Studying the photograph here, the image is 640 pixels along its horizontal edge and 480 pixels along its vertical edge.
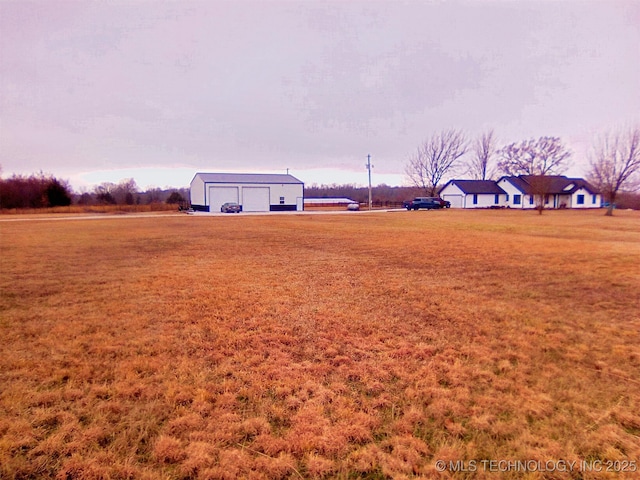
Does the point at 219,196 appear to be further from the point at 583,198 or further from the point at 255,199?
the point at 583,198

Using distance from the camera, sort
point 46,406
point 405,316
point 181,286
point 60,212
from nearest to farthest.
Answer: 1. point 46,406
2. point 405,316
3. point 181,286
4. point 60,212

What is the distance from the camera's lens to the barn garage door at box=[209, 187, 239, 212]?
4484cm

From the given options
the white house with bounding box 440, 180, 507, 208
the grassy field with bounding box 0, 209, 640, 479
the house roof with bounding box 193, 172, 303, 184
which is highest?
the house roof with bounding box 193, 172, 303, 184

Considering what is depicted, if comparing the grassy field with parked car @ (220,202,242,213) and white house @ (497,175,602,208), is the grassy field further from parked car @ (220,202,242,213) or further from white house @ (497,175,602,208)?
white house @ (497,175,602,208)

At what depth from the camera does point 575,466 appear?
2357mm

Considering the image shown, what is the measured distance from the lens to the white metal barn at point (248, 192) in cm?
4506

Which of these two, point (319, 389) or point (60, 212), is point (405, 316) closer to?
point (319, 389)

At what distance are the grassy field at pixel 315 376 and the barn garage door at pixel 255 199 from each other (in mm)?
39767

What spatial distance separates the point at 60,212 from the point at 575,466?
5341 centimetres

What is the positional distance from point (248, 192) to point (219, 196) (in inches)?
160

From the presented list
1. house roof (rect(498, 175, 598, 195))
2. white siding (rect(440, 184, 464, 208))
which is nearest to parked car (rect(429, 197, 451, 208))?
white siding (rect(440, 184, 464, 208))

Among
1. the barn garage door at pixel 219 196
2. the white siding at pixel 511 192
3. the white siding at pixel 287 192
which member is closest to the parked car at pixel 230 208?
the barn garage door at pixel 219 196

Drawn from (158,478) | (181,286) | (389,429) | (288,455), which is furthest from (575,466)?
(181,286)

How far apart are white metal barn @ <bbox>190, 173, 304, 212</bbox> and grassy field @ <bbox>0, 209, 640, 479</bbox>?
38.3 m
